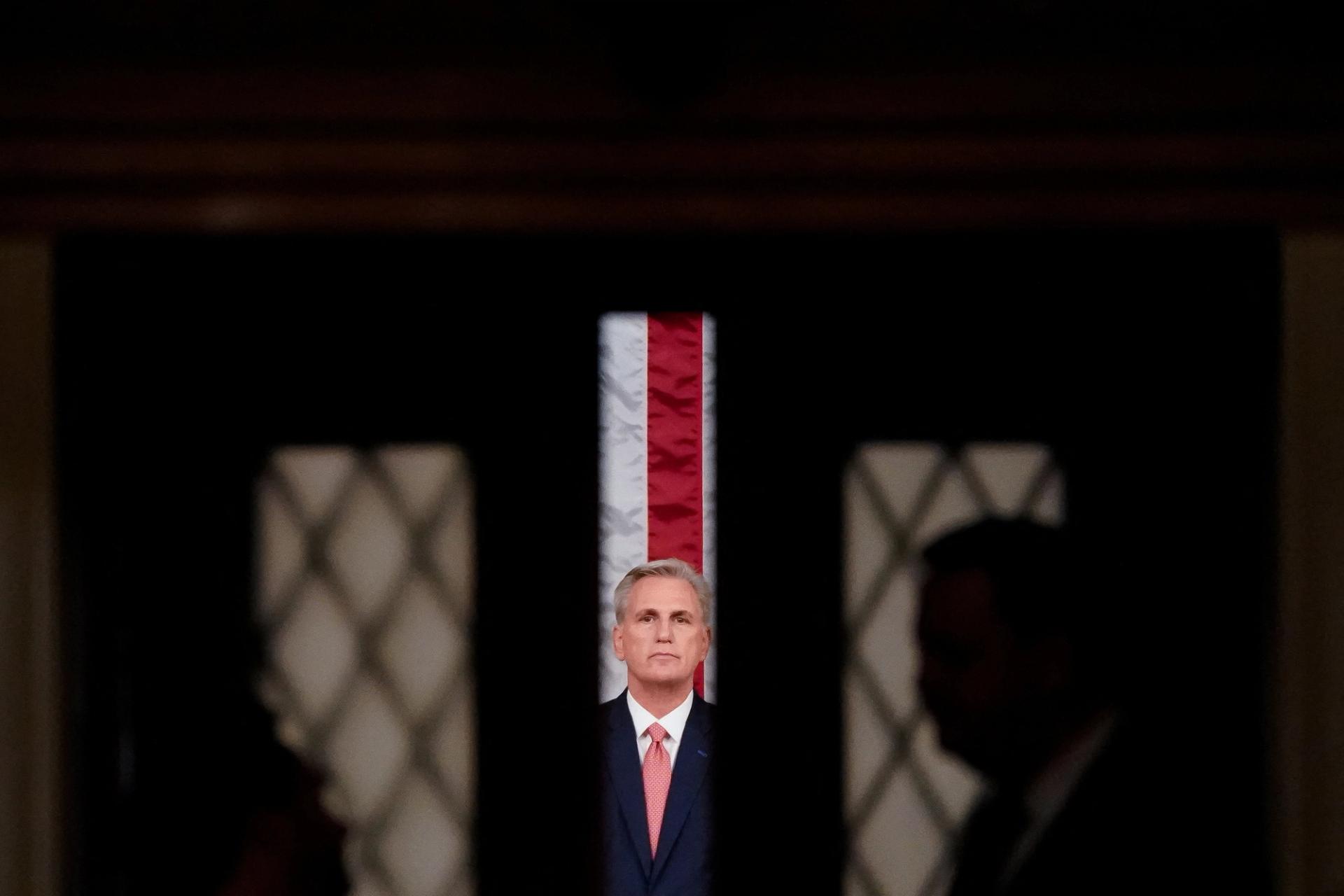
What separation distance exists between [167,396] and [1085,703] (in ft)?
5.23

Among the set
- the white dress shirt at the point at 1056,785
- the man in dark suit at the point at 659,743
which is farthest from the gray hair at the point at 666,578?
the white dress shirt at the point at 1056,785

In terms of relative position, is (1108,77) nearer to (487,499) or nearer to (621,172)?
(621,172)

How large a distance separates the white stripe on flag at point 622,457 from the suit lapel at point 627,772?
A: 0.16 ft

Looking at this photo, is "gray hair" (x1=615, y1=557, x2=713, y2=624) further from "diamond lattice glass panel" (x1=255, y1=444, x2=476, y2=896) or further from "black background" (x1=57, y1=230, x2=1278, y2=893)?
"diamond lattice glass panel" (x1=255, y1=444, x2=476, y2=896)

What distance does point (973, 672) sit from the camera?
172 cm

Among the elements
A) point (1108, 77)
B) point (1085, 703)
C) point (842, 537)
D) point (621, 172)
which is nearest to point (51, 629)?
point (621, 172)

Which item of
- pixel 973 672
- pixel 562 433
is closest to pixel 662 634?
pixel 562 433

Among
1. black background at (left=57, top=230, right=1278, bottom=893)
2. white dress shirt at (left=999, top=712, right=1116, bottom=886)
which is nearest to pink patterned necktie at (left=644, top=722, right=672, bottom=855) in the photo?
black background at (left=57, top=230, right=1278, bottom=893)

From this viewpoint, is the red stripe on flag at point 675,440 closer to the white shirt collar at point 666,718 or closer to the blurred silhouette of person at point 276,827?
the white shirt collar at point 666,718

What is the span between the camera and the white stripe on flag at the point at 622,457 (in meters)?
1.77

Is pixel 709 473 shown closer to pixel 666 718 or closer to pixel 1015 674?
pixel 666 718

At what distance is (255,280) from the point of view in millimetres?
1737

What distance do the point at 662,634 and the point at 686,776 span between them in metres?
0.25

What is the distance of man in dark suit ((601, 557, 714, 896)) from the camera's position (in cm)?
175
